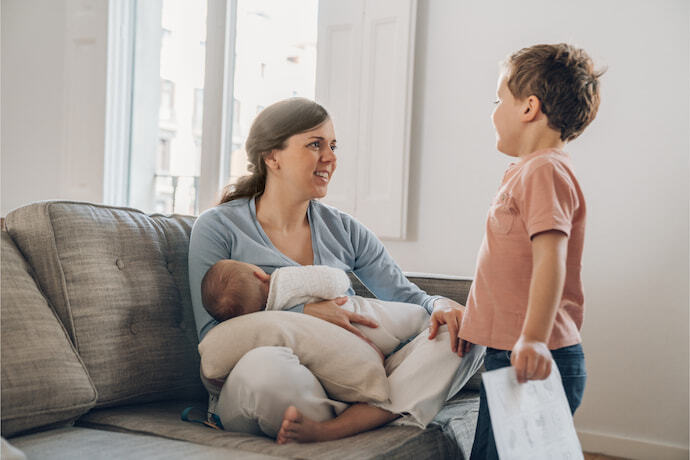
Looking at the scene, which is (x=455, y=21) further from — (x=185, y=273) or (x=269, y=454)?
(x=269, y=454)

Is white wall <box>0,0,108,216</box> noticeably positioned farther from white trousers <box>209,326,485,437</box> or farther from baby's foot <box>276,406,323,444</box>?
baby's foot <box>276,406,323,444</box>

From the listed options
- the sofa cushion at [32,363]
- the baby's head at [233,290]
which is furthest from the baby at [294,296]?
the sofa cushion at [32,363]

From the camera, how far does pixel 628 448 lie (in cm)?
251

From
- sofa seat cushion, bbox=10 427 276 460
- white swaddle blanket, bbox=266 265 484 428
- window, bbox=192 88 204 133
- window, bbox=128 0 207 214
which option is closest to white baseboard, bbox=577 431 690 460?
white swaddle blanket, bbox=266 265 484 428

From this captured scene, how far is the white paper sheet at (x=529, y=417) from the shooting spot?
3.40ft

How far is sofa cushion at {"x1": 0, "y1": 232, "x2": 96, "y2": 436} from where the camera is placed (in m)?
1.15

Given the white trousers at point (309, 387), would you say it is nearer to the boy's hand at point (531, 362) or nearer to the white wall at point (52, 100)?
the boy's hand at point (531, 362)

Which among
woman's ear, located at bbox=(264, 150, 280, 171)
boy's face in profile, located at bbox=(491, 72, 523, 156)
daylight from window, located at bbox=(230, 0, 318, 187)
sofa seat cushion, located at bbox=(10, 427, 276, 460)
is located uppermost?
daylight from window, located at bbox=(230, 0, 318, 187)

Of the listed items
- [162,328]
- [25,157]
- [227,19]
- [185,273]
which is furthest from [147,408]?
[25,157]

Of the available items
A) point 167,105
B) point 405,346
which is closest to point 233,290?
point 405,346

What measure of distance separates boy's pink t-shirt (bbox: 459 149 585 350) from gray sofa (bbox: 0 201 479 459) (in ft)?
0.86

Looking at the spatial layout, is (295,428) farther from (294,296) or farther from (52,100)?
(52,100)

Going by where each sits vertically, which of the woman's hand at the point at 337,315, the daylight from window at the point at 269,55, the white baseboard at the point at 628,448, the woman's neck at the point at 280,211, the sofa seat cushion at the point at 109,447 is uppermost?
the daylight from window at the point at 269,55

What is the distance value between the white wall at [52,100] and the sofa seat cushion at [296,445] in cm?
252
